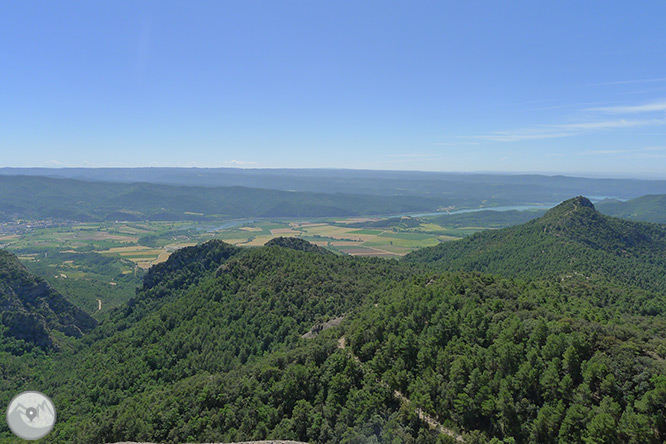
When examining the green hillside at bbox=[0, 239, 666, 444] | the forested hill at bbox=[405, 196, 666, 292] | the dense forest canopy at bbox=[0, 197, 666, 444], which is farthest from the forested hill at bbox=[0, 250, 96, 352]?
the forested hill at bbox=[405, 196, 666, 292]

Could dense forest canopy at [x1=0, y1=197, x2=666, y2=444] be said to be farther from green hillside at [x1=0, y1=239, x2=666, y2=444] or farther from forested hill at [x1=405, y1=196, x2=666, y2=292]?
forested hill at [x1=405, y1=196, x2=666, y2=292]

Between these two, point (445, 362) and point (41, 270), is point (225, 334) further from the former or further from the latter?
point (41, 270)

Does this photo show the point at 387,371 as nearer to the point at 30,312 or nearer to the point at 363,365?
the point at 363,365

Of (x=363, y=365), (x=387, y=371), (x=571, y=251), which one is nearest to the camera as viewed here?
(x=387, y=371)

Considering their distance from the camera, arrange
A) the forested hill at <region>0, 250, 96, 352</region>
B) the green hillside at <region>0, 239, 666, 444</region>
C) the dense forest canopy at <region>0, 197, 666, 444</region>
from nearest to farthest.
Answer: the green hillside at <region>0, 239, 666, 444</region> → the dense forest canopy at <region>0, 197, 666, 444</region> → the forested hill at <region>0, 250, 96, 352</region>

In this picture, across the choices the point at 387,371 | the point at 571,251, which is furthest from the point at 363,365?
the point at 571,251

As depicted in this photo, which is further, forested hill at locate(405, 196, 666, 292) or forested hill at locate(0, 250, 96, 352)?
forested hill at locate(405, 196, 666, 292)
